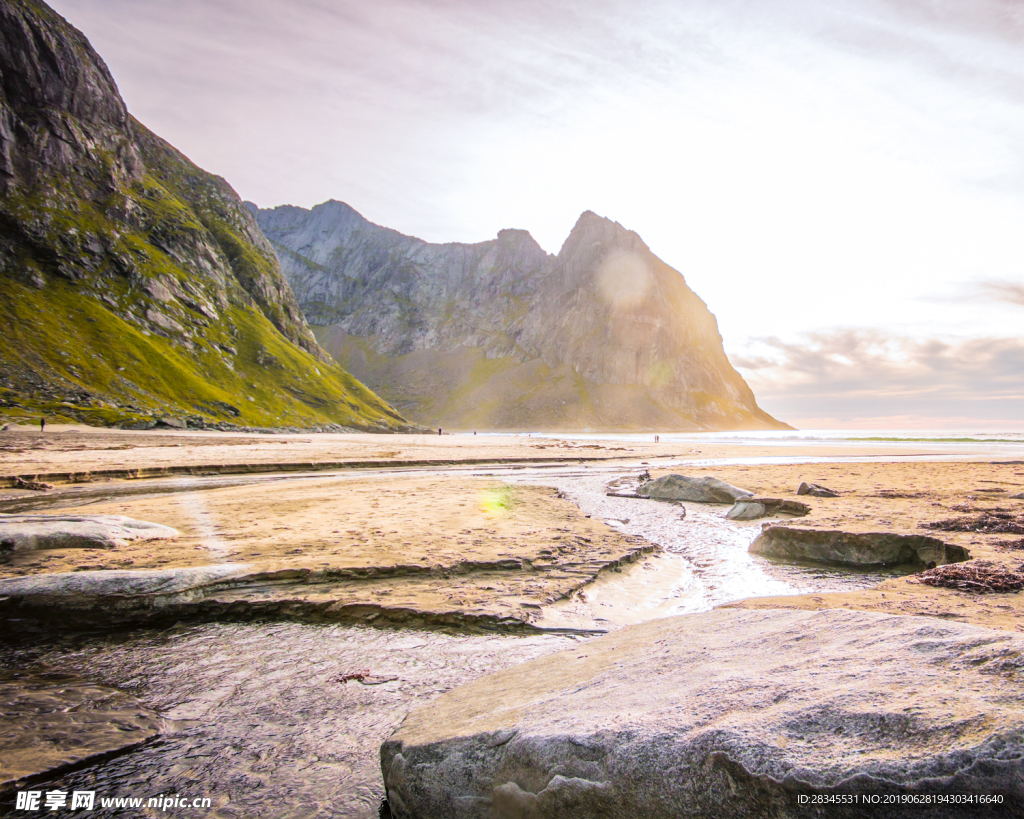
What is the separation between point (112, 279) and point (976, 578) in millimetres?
123906

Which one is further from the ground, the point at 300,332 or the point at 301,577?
the point at 300,332

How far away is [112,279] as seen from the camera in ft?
308

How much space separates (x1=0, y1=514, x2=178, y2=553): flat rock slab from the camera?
1043 centimetres

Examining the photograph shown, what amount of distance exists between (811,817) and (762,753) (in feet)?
0.97

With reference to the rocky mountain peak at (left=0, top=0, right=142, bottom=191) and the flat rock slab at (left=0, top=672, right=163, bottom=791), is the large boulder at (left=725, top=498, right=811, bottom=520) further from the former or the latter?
the rocky mountain peak at (left=0, top=0, right=142, bottom=191)

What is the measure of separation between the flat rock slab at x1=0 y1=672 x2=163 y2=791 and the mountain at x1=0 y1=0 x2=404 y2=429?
224 feet

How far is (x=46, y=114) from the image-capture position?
95.3 m

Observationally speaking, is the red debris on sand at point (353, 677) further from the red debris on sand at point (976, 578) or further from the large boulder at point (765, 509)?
the large boulder at point (765, 509)

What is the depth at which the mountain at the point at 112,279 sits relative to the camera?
72625 millimetres

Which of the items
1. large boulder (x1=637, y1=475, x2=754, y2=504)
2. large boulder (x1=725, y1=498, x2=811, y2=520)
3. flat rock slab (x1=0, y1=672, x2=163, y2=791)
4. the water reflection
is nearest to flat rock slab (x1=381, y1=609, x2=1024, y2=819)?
the water reflection

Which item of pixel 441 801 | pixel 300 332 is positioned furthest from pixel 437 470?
pixel 300 332

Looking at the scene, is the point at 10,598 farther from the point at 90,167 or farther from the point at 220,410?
the point at 90,167

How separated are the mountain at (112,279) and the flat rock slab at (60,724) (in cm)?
6825

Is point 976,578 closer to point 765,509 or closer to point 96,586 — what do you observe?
point 765,509
